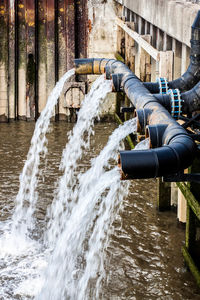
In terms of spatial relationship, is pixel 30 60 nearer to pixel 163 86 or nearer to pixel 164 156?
pixel 163 86

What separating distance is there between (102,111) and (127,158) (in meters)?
10.7

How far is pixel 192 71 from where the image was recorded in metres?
6.00

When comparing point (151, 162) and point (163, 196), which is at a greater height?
point (151, 162)

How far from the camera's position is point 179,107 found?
5051 mm

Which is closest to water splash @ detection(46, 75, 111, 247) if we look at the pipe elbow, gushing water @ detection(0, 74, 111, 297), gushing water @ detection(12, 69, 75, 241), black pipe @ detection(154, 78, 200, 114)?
gushing water @ detection(0, 74, 111, 297)

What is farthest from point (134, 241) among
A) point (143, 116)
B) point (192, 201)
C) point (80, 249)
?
point (143, 116)

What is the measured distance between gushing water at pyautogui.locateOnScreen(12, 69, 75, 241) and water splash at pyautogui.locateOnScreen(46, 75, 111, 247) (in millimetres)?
334

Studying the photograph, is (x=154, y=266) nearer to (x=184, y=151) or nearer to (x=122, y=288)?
(x=122, y=288)

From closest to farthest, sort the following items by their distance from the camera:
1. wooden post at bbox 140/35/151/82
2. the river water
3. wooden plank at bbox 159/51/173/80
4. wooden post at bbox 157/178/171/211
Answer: the river water < wooden plank at bbox 159/51/173/80 < wooden post at bbox 157/178/171/211 < wooden post at bbox 140/35/151/82

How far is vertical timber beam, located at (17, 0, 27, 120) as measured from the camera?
539 inches

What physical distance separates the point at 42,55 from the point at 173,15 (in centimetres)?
695

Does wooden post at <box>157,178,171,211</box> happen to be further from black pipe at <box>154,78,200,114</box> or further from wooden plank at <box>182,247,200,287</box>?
black pipe at <box>154,78,200,114</box>

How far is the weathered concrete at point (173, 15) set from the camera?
6551 mm

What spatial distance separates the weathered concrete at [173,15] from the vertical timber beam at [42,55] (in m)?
4.53
